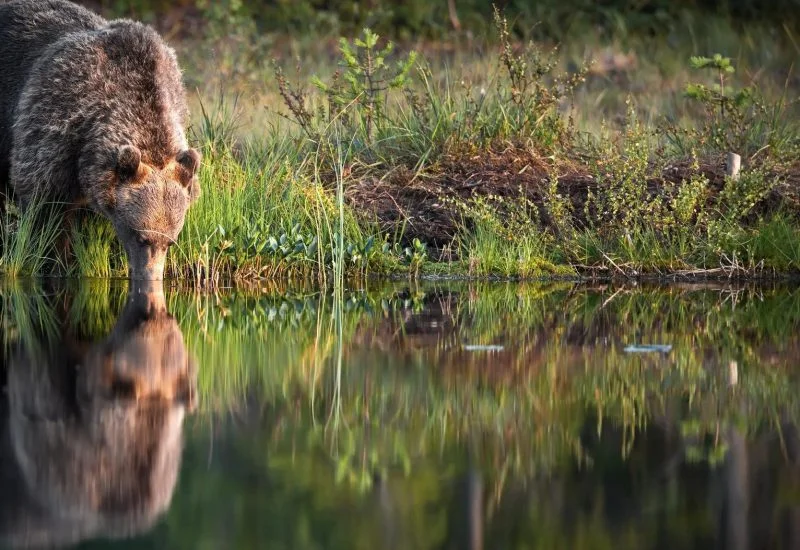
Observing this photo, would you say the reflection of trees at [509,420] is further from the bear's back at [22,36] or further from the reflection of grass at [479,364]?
the bear's back at [22,36]

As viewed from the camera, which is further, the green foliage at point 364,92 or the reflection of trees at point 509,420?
the green foliage at point 364,92

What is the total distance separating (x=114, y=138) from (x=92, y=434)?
4.93 m

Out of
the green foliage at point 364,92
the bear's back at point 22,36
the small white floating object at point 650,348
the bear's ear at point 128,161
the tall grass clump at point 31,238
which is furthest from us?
the green foliage at point 364,92

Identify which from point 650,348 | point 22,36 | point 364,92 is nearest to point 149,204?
point 22,36

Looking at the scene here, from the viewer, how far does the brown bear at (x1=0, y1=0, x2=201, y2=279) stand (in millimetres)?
10047

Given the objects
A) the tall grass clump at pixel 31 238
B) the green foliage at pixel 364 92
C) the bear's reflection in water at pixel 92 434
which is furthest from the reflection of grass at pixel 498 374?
the green foliage at pixel 364 92

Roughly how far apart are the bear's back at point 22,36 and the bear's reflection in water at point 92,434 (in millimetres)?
4076

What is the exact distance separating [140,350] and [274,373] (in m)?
0.92

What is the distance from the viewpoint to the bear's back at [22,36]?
37.1ft

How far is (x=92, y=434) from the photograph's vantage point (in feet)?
18.3

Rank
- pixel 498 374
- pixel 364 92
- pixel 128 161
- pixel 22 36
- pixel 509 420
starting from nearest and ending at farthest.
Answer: pixel 509 420 < pixel 498 374 < pixel 128 161 < pixel 22 36 < pixel 364 92

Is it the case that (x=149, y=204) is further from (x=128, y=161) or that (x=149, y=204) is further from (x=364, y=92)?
(x=364, y=92)

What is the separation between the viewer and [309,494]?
15.9ft

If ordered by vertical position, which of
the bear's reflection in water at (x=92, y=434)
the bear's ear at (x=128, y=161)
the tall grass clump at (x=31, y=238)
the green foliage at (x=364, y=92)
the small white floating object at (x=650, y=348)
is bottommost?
the bear's reflection in water at (x=92, y=434)
